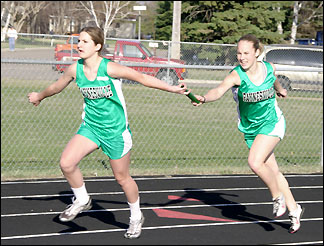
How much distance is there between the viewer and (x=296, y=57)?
67.7 feet

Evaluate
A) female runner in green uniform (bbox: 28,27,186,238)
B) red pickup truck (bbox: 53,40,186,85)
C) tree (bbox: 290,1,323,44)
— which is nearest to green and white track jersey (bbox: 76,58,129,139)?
female runner in green uniform (bbox: 28,27,186,238)

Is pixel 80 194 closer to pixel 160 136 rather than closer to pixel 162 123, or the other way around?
pixel 160 136

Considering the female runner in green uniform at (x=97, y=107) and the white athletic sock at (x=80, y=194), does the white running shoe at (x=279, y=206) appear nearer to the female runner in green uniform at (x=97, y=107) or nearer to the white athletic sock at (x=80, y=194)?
the female runner in green uniform at (x=97, y=107)

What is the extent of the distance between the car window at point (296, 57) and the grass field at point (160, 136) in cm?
352

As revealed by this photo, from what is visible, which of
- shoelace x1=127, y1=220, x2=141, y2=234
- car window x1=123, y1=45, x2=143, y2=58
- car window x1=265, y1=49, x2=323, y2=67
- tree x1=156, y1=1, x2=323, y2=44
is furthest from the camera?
tree x1=156, y1=1, x2=323, y2=44

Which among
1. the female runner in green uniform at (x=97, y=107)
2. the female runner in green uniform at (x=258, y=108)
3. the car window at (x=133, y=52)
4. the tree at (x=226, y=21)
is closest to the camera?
the female runner in green uniform at (x=97, y=107)

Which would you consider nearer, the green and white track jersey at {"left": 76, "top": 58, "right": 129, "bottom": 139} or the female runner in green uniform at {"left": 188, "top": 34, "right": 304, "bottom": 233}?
the green and white track jersey at {"left": 76, "top": 58, "right": 129, "bottom": 139}

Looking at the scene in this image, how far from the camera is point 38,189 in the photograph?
30.2ft

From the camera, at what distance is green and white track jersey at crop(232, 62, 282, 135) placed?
6.47 m

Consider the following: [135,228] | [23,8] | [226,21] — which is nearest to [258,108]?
[135,228]

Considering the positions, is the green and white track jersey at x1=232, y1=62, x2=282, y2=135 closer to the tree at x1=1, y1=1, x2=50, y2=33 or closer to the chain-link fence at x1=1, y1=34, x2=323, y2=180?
the chain-link fence at x1=1, y1=34, x2=323, y2=180

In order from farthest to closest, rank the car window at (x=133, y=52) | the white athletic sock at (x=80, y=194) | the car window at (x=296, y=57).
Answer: the car window at (x=296, y=57), the car window at (x=133, y=52), the white athletic sock at (x=80, y=194)

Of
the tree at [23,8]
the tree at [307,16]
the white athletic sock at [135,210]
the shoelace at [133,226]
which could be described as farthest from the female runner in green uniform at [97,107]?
the tree at [23,8]

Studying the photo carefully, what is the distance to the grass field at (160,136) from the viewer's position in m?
10.8
